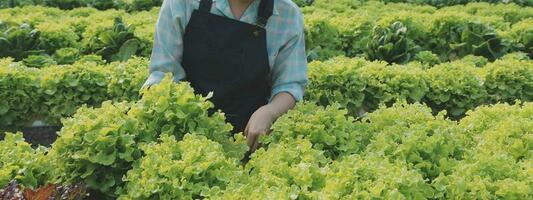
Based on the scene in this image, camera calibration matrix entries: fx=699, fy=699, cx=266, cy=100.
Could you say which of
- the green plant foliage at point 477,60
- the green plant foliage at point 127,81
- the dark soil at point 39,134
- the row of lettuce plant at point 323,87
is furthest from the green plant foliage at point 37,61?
the green plant foliage at point 477,60

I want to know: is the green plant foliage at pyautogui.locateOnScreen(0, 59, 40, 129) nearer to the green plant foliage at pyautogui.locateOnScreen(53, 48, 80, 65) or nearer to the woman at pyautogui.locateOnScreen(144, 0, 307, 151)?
the green plant foliage at pyautogui.locateOnScreen(53, 48, 80, 65)

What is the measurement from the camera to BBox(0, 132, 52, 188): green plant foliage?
3.13 metres

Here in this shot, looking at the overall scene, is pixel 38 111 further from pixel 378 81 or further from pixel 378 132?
pixel 378 132

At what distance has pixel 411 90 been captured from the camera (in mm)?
6168

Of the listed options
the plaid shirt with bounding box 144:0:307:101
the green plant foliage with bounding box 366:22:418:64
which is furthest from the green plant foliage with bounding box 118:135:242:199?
the green plant foliage with bounding box 366:22:418:64

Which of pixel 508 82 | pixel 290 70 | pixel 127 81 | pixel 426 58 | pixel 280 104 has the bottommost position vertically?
pixel 426 58

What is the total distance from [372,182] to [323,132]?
0.66 m

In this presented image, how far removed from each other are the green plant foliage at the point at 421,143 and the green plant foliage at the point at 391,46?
388 centimetres

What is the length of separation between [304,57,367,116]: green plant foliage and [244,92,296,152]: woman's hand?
2.20m

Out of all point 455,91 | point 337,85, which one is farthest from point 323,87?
point 455,91

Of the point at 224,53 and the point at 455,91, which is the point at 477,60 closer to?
the point at 455,91

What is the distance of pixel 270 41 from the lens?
393 centimetres

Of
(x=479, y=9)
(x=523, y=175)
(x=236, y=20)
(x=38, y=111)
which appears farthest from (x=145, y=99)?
(x=479, y=9)

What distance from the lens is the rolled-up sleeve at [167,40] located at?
12.5 ft
